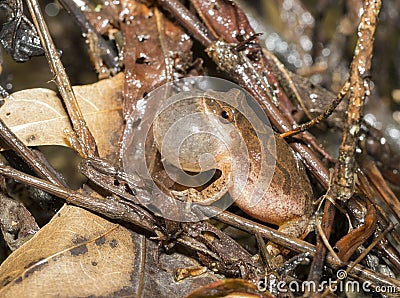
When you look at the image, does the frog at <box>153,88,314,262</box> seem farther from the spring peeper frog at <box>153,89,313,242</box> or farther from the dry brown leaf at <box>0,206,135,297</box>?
the dry brown leaf at <box>0,206,135,297</box>

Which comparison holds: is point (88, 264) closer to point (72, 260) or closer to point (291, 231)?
point (72, 260)

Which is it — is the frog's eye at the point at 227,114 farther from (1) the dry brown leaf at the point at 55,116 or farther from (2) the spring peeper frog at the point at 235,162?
→ (1) the dry brown leaf at the point at 55,116

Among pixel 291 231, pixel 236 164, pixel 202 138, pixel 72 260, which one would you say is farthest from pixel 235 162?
pixel 72 260

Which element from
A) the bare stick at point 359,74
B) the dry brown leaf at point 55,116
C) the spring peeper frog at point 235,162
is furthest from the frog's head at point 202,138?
the bare stick at point 359,74

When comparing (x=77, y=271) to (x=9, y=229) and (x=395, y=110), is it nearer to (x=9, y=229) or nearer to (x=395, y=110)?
(x=9, y=229)

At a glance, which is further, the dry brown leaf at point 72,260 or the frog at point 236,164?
the frog at point 236,164
